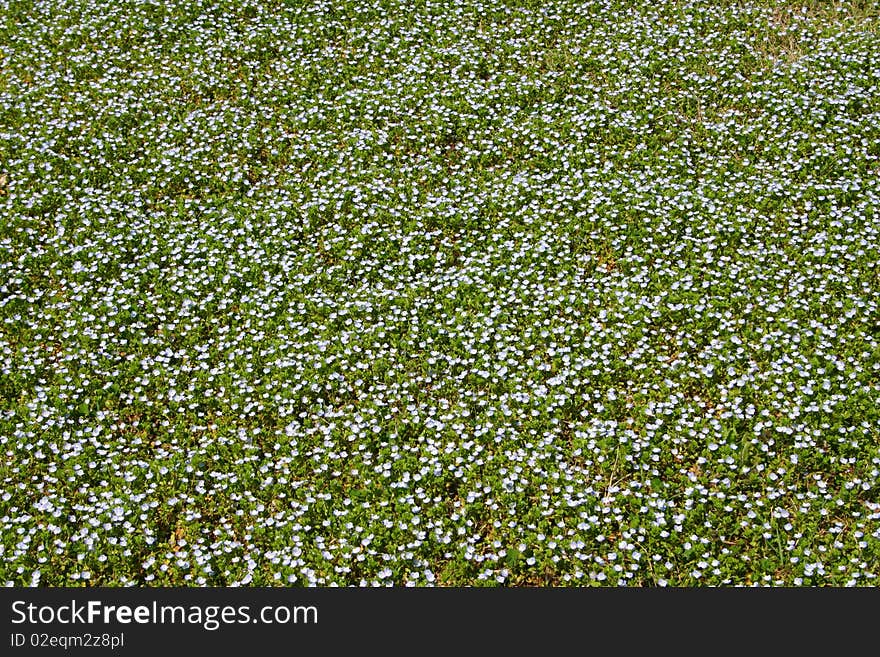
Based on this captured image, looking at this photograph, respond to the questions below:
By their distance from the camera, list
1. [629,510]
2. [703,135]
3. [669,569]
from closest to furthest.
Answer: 1. [669,569]
2. [629,510]
3. [703,135]

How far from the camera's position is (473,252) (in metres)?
8.21

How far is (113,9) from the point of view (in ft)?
39.5

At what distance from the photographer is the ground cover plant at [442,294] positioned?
234 inches

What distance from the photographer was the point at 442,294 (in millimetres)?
7773

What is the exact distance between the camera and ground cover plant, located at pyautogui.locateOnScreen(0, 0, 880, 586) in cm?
594

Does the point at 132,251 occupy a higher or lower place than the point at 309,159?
lower

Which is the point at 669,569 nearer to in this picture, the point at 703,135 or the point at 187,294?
the point at 187,294

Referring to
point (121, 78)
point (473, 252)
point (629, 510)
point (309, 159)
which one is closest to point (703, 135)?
point (473, 252)

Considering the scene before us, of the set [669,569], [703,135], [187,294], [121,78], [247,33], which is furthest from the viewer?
[247,33]

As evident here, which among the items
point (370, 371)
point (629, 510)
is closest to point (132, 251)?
point (370, 371)

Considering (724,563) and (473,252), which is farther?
(473,252)

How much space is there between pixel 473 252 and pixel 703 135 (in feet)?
10.5

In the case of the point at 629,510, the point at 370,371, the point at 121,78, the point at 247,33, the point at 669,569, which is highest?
the point at 247,33

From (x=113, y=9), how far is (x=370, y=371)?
7.95 meters
